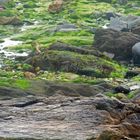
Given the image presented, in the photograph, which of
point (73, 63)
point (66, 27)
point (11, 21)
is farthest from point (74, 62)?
point (11, 21)

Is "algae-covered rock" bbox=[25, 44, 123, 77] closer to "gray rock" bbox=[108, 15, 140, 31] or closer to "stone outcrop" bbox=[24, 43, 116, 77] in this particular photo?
"stone outcrop" bbox=[24, 43, 116, 77]

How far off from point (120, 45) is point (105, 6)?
160ft

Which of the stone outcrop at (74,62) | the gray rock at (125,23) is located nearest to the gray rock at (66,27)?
the gray rock at (125,23)

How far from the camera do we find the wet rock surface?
21.5 m

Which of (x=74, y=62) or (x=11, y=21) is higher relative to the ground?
(x=74, y=62)

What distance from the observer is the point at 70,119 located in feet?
77.9

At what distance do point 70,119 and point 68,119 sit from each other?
0.09 m

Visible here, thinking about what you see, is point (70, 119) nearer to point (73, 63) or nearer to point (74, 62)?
point (73, 63)

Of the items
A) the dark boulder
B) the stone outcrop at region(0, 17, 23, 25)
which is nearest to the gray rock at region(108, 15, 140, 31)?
the stone outcrop at region(0, 17, 23, 25)

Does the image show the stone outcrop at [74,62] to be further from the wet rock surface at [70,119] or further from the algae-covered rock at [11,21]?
the algae-covered rock at [11,21]

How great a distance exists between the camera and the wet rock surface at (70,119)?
2150 centimetres

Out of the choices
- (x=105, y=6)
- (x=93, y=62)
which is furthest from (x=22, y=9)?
(x=93, y=62)

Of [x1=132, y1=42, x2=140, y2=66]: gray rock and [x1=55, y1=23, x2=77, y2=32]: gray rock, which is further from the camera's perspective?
[x1=55, y1=23, x2=77, y2=32]: gray rock

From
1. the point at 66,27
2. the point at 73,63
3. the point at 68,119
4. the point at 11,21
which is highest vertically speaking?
the point at 68,119
